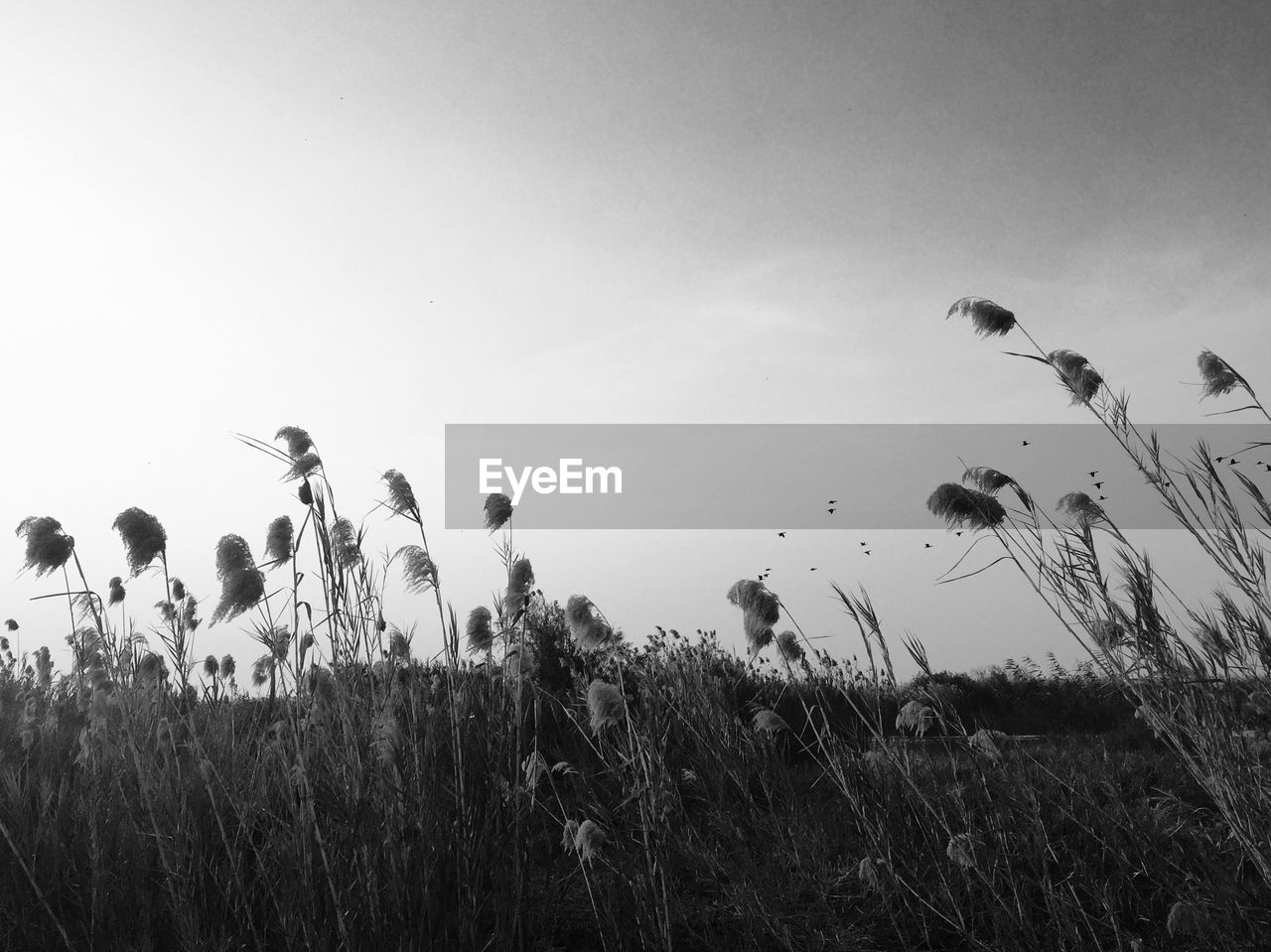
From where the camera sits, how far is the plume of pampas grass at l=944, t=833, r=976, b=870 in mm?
3715

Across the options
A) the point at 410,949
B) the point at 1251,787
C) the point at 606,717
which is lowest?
the point at 410,949

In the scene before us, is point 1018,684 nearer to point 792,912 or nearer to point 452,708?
point 792,912

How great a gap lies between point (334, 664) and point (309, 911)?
84cm

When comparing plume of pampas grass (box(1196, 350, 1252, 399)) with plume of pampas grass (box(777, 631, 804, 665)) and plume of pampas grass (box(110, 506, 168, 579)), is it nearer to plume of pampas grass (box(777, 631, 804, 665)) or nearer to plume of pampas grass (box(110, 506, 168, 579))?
plume of pampas grass (box(777, 631, 804, 665))

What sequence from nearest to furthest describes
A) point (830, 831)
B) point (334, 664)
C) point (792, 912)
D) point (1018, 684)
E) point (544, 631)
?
point (334, 664) → point (792, 912) → point (830, 831) → point (544, 631) → point (1018, 684)

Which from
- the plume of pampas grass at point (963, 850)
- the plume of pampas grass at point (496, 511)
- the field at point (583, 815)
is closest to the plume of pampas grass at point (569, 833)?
the field at point (583, 815)

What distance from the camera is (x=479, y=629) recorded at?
15.2 ft

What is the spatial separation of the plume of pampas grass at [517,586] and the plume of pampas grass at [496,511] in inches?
7.2

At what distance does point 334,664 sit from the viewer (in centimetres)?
314

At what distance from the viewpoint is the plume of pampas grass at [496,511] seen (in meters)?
3.79

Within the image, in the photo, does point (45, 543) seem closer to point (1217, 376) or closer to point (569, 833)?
point (569, 833)

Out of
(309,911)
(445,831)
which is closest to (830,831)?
(445,831)

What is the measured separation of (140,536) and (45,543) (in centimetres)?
80

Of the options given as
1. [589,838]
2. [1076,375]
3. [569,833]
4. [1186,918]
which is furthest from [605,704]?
[1076,375]
